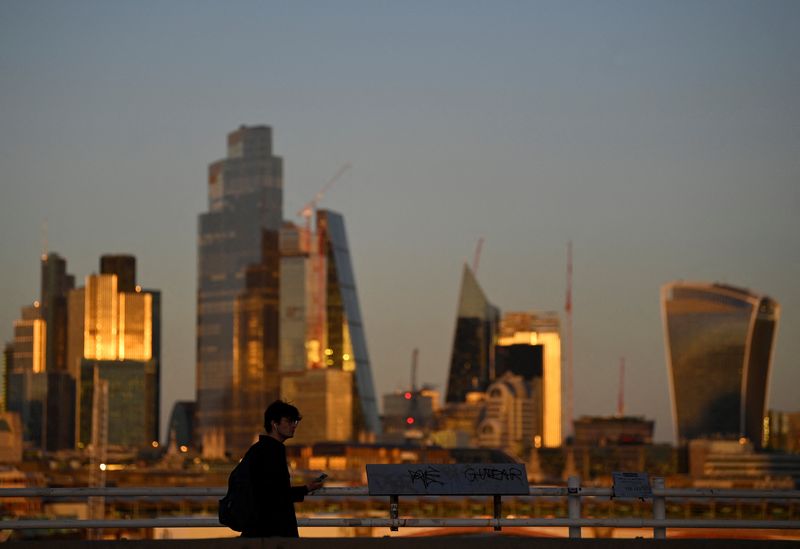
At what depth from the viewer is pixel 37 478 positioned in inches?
7451

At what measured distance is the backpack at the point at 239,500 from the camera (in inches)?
633

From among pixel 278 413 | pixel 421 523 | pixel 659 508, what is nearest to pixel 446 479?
pixel 421 523

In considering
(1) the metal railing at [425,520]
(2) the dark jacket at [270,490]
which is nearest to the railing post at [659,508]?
(1) the metal railing at [425,520]

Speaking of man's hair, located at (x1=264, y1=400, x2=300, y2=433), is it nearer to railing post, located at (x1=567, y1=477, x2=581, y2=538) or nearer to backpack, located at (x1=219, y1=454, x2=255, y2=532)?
backpack, located at (x1=219, y1=454, x2=255, y2=532)

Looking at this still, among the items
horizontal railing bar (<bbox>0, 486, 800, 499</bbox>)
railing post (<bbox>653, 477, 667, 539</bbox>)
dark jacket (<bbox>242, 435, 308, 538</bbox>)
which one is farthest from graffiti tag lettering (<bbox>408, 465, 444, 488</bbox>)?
dark jacket (<bbox>242, 435, 308, 538</bbox>)

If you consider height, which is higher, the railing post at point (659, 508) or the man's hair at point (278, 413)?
the man's hair at point (278, 413)

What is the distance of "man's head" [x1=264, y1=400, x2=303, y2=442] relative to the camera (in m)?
16.0

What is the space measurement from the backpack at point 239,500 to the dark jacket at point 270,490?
5 cm

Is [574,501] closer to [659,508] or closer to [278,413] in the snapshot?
[659,508]

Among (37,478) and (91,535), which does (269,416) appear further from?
(37,478)

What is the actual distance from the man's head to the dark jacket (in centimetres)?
9

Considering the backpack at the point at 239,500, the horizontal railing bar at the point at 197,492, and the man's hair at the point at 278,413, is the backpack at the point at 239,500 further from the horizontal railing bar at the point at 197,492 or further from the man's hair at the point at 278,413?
the horizontal railing bar at the point at 197,492

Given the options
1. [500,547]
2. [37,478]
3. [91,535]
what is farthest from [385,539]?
[37,478]

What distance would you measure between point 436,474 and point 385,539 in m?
1.70
